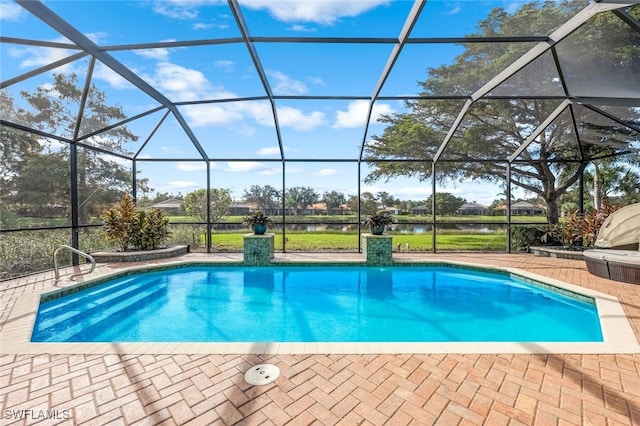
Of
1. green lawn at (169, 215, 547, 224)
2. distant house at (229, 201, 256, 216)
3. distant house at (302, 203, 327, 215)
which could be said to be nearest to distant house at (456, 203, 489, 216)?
green lawn at (169, 215, 547, 224)

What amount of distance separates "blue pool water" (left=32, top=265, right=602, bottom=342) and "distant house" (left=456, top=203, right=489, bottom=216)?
468 cm

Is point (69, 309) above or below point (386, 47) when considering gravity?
below

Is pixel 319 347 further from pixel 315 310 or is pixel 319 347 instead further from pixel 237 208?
pixel 237 208

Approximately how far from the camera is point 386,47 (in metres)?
5.36

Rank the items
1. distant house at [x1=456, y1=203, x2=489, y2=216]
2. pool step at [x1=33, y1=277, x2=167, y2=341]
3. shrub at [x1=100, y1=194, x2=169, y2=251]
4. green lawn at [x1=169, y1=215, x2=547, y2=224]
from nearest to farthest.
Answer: pool step at [x1=33, y1=277, x2=167, y2=341] → shrub at [x1=100, y1=194, x2=169, y2=251] → green lawn at [x1=169, y1=215, x2=547, y2=224] → distant house at [x1=456, y1=203, x2=489, y2=216]

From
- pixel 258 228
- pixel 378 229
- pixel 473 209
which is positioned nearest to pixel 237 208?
pixel 258 228

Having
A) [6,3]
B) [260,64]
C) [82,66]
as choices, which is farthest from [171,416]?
[82,66]

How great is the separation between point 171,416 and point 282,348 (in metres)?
1.18

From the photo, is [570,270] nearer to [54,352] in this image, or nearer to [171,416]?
[171,416]

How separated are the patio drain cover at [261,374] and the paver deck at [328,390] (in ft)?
0.19

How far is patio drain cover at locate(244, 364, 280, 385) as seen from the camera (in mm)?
2393

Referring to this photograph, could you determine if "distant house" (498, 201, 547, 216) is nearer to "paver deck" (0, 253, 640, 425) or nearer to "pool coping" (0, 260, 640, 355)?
"pool coping" (0, 260, 640, 355)

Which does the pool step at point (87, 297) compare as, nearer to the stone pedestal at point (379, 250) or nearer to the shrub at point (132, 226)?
the shrub at point (132, 226)

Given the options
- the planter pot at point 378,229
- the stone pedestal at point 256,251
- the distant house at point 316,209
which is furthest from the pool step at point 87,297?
the distant house at point 316,209
